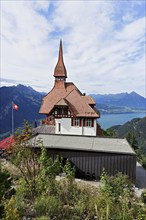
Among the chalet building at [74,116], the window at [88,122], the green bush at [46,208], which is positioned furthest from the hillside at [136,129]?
the green bush at [46,208]

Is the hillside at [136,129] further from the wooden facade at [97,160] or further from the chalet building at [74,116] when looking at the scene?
the wooden facade at [97,160]

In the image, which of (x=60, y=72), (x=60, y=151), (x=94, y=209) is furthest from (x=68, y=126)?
(x=94, y=209)

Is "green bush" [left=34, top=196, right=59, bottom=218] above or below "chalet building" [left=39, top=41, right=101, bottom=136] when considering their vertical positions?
below

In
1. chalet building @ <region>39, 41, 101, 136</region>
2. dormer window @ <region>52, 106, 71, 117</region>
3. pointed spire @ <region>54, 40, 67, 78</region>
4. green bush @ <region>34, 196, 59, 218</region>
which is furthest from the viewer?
pointed spire @ <region>54, 40, 67, 78</region>

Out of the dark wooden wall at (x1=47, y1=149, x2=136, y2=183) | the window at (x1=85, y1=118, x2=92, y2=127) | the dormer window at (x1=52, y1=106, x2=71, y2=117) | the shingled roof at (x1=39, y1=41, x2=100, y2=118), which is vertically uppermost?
the shingled roof at (x1=39, y1=41, x2=100, y2=118)

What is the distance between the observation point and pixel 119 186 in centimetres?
655

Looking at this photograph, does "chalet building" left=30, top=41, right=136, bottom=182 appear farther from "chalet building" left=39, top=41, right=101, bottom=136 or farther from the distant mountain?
the distant mountain

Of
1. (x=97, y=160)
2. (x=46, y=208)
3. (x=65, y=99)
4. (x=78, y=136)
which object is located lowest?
(x=97, y=160)

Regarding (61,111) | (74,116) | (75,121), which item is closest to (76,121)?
(75,121)

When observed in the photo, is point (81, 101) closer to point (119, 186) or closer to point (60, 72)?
point (60, 72)

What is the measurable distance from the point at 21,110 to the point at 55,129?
15984cm

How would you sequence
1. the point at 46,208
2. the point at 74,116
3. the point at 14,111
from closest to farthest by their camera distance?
the point at 46,208, the point at 74,116, the point at 14,111

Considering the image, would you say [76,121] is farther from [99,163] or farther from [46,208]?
[46,208]

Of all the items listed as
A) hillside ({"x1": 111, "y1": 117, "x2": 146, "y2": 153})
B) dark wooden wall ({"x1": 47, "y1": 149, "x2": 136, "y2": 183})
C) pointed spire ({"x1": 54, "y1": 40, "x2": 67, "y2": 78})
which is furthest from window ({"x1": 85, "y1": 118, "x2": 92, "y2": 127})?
hillside ({"x1": 111, "y1": 117, "x2": 146, "y2": 153})
